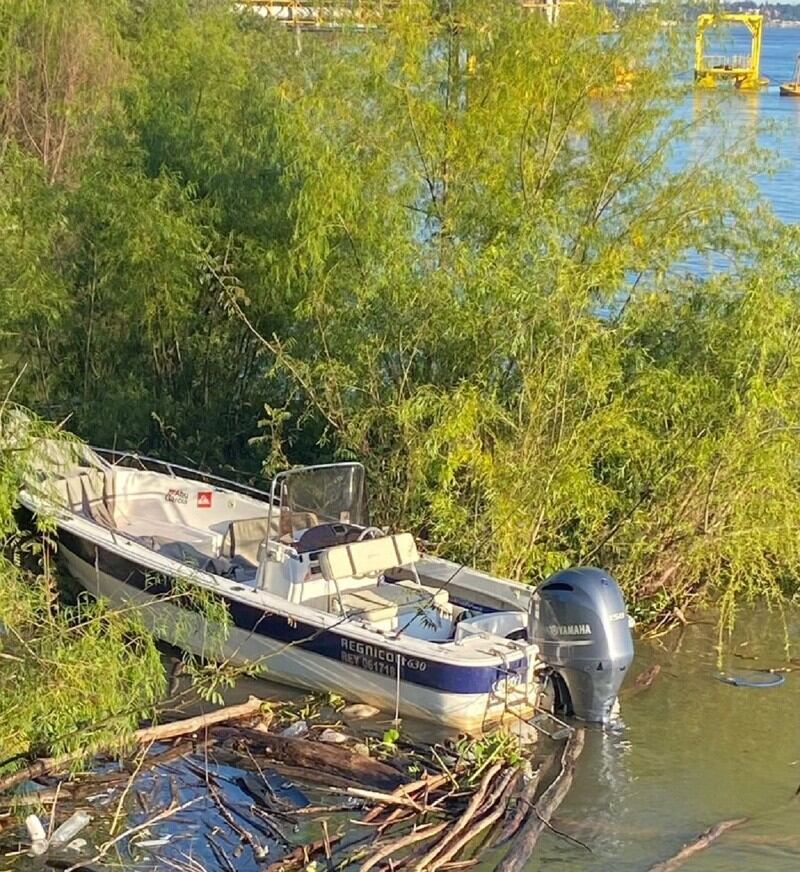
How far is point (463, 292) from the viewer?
1080 cm

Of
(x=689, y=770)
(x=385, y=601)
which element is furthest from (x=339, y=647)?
(x=689, y=770)

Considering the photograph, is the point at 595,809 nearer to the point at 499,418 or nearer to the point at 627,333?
the point at 499,418

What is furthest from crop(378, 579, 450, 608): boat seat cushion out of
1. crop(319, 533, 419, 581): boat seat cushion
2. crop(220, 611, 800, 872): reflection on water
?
crop(220, 611, 800, 872): reflection on water

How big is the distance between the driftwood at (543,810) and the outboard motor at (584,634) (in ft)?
1.07

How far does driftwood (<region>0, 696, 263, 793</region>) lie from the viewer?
773 centimetres

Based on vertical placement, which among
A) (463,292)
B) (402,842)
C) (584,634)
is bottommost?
(402,842)

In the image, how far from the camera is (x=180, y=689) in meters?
9.84

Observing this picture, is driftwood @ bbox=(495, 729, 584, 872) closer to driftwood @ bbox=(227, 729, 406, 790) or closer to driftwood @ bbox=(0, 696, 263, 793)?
driftwood @ bbox=(227, 729, 406, 790)

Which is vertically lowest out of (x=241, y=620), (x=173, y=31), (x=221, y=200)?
(x=241, y=620)

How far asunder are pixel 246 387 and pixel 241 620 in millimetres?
4496

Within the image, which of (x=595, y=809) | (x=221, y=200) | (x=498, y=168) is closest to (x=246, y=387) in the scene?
(x=221, y=200)

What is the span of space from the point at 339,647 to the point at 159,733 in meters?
1.53

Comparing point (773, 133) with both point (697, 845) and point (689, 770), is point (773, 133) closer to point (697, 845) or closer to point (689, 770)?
point (689, 770)

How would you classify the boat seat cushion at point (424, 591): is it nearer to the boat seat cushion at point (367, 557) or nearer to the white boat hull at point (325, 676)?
the boat seat cushion at point (367, 557)
